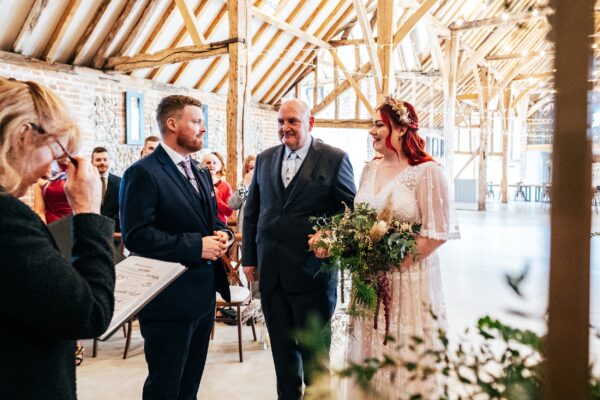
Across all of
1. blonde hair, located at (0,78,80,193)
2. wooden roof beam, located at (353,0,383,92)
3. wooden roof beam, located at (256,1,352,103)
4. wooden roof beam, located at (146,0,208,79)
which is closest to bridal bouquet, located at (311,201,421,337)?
blonde hair, located at (0,78,80,193)

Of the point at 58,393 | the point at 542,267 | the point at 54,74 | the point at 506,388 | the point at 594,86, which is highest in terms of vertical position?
the point at 54,74

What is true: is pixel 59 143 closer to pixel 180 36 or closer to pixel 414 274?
pixel 414 274

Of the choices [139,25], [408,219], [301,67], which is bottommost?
[408,219]

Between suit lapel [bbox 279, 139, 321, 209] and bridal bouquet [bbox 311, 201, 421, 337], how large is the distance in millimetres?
336

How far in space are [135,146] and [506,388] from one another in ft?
30.1

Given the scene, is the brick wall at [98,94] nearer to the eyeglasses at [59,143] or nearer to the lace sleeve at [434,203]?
the lace sleeve at [434,203]

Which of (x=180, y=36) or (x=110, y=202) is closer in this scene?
(x=110, y=202)

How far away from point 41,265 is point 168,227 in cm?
131

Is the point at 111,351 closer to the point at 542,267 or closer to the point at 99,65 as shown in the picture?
the point at 542,267

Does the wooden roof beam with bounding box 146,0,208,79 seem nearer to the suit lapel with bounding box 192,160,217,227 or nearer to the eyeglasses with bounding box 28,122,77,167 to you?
the suit lapel with bounding box 192,160,217,227

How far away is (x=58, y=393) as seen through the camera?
45.9 inches

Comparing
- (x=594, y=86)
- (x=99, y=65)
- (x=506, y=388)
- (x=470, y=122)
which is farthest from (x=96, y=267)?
(x=470, y=122)

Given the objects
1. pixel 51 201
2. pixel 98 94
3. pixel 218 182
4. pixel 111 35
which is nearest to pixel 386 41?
pixel 218 182

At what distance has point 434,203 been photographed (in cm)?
240
